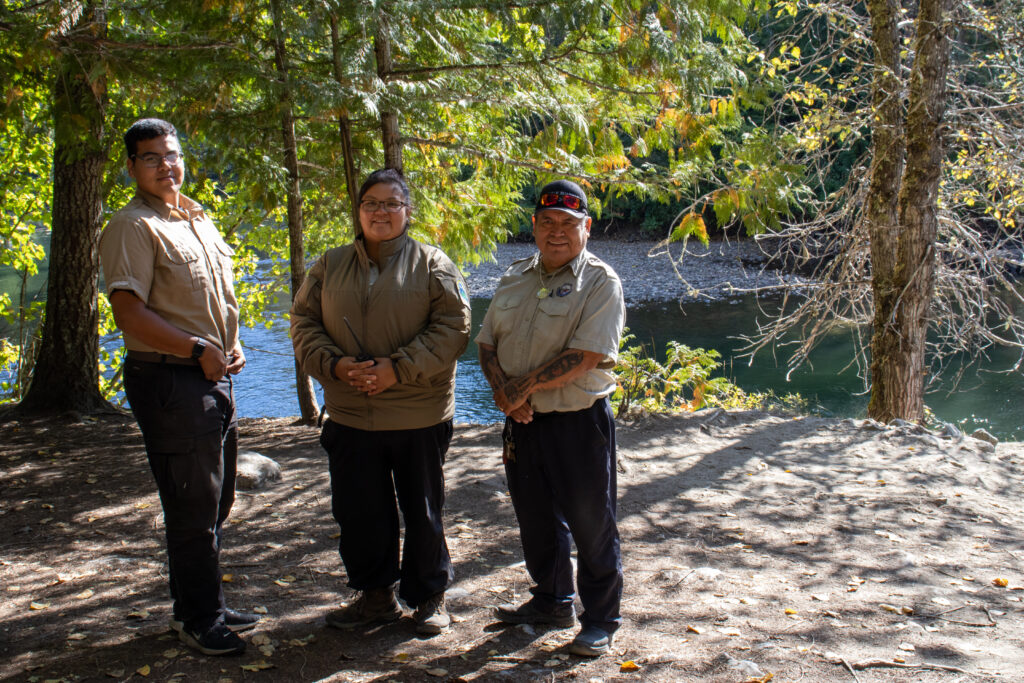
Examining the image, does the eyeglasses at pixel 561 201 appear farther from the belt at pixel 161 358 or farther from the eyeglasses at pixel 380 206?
the belt at pixel 161 358

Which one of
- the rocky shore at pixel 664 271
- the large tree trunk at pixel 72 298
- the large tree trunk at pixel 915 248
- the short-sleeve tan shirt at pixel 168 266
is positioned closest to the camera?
the short-sleeve tan shirt at pixel 168 266

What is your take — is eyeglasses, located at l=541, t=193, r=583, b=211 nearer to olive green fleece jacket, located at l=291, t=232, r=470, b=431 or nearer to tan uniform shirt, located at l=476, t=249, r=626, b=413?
tan uniform shirt, located at l=476, t=249, r=626, b=413

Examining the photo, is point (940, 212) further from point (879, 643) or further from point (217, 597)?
point (217, 597)

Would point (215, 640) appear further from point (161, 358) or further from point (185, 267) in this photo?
point (185, 267)

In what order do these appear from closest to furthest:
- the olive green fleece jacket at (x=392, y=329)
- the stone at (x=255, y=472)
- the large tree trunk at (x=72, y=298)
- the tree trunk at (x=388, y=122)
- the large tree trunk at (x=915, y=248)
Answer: the olive green fleece jacket at (x=392, y=329) → the stone at (x=255, y=472) → the tree trunk at (x=388, y=122) → the large tree trunk at (x=72, y=298) → the large tree trunk at (x=915, y=248)

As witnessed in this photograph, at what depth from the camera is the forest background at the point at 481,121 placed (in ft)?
16.9

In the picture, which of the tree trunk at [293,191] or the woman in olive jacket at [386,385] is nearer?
the woman in olive jacket at [386,385]

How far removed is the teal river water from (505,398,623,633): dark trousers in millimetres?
8012

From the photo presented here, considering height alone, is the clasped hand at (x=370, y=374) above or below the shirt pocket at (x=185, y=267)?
below

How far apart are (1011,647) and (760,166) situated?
11.8 feet

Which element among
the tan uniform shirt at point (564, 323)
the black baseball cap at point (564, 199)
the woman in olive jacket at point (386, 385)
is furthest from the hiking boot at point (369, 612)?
the black baseball cap at point (564, 199)

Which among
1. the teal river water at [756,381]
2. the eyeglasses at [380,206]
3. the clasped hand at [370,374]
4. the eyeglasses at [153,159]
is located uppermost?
the eyeglasses at [153,159]

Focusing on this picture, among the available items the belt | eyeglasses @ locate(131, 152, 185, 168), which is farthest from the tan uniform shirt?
eyeglasses @ locate(131, 152, 185, 168)

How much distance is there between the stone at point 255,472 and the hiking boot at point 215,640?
88.4 inches
